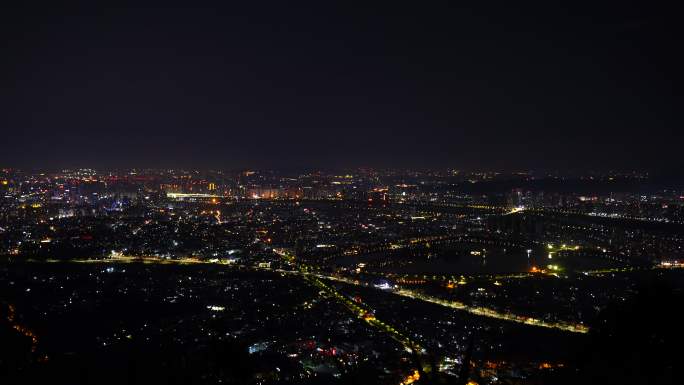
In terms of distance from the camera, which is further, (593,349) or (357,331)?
(357,331)

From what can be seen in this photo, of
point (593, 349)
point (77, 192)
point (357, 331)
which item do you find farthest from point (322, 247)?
point (77, 192)

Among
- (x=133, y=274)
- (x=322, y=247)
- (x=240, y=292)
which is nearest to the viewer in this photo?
(x=240, y=292)

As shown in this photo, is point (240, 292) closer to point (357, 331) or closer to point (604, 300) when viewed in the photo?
point (357, 331)

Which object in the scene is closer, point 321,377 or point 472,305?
point 321,377

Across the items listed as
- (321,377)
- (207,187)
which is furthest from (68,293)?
(207,187)

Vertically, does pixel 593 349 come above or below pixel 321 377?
above

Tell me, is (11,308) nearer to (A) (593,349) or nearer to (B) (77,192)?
(A) (593,349)

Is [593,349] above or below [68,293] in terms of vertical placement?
above

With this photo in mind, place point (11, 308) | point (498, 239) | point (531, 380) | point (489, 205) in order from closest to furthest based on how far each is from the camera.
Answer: point (531, 380) < point (11, 308) < point (498, 239) < point (489, 205)

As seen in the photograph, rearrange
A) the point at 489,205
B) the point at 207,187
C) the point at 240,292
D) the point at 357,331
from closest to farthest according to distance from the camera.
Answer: the point at 357,331
the point at 240,292
the point at 489,205
the point at 207,187

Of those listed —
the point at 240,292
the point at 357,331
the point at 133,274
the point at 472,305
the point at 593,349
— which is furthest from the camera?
the point at 133,274
